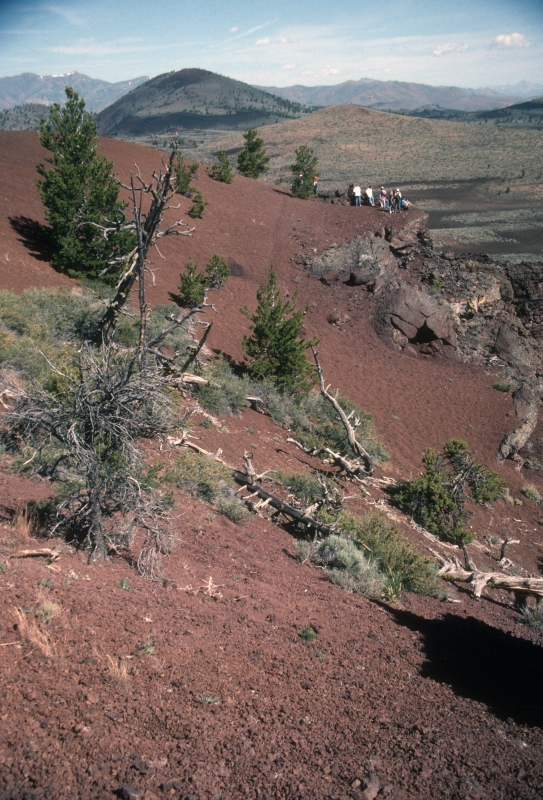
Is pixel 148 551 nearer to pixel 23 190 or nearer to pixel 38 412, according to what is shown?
pixel 38 412

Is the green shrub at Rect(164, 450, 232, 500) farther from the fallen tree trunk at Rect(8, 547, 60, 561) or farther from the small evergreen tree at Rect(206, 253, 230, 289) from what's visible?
the small evergreen tree at Rect(206, 253, 230, 289)

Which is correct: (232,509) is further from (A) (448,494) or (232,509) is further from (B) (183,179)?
(B) (183,179)

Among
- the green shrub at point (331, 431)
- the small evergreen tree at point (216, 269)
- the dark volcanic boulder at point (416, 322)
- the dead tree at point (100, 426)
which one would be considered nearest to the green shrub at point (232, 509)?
the dead tree at point (100, 426)

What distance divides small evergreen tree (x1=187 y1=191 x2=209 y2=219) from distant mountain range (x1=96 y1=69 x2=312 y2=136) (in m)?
101

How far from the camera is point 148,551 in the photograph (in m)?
5.87

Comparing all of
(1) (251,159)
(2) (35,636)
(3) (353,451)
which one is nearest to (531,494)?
(3) (353,451)

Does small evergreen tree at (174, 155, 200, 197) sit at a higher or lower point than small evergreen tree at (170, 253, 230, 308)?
higher

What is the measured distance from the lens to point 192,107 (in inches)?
5778

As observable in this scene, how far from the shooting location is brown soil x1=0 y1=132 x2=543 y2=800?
3.18 meters

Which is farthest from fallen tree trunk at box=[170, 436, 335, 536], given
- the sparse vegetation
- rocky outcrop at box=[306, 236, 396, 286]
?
the sparse vegetation

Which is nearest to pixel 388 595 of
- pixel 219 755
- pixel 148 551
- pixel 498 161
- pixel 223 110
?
pixel 148 551

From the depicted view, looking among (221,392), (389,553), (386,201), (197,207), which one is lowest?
(389,553)

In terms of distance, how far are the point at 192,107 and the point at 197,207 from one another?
14353cm

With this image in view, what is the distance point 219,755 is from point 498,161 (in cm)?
7525
